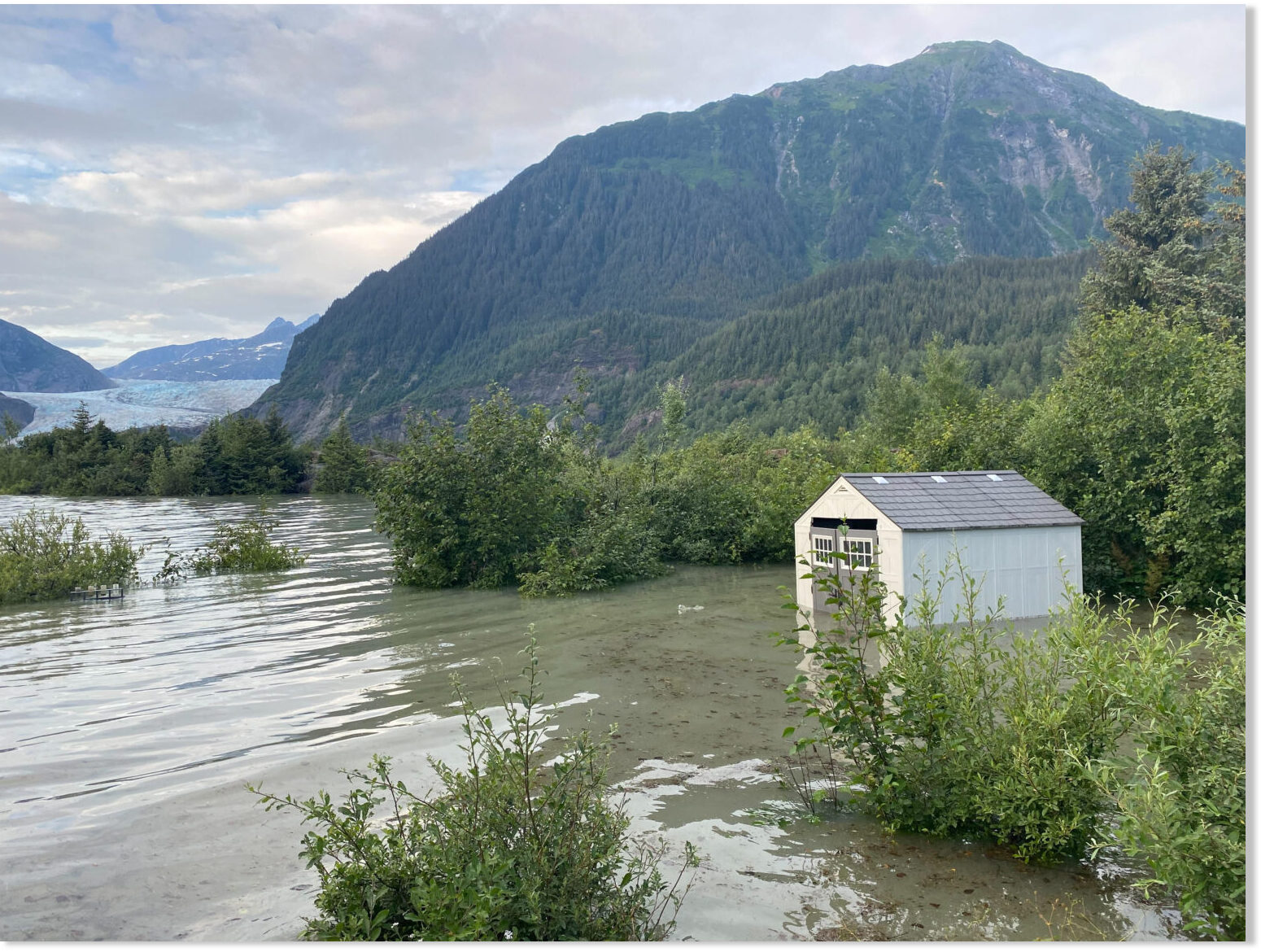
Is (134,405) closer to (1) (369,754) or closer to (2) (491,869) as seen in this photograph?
(1) (369,754)

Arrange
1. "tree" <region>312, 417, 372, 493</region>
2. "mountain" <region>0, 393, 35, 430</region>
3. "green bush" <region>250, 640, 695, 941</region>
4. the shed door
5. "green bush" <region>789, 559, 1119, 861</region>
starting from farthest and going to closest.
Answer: "mountain" <region>0, 393, 35, 430</region>
"tree" <region>312, 417, 372, 493</region>
the shed door
"green bush" <region>789, 559, 1119, 861</region>
"green bush" <region>250, 640, 695, 941</region>

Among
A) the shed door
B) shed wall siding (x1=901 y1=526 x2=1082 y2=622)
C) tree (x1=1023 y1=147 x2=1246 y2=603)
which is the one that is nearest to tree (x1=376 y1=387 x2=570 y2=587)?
the shed door

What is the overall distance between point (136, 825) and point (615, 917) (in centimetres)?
473

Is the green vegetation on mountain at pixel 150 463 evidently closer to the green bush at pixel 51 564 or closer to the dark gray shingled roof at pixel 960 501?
the green bush at pixel 51 564

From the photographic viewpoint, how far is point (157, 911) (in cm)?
580

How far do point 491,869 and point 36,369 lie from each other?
370 ft

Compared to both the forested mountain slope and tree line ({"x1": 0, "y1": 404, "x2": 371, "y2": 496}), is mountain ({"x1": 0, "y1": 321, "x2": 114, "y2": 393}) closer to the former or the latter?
tree line ({"x1": 0, "y1": 404, "x2": 371, "y2": 496})

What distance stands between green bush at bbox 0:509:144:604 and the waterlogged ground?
1142 millimetres

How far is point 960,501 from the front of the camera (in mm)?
15008

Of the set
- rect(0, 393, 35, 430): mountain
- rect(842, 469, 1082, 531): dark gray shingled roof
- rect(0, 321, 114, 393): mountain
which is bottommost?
rect(842, 469, 1082, 531): dark gray shingled roof

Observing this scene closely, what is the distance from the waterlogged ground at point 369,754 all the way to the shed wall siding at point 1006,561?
2770 millimetres

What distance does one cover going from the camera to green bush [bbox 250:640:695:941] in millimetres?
4434

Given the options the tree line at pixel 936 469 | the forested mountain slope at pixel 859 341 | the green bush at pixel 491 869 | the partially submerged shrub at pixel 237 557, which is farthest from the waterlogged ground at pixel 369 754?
the forested mountain slope at pixel 859 341

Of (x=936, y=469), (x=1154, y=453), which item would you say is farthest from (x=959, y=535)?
(x=936, y=469)
